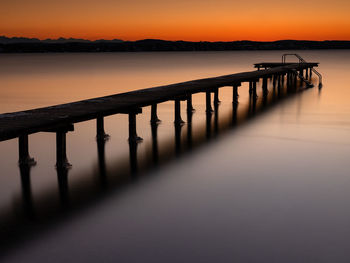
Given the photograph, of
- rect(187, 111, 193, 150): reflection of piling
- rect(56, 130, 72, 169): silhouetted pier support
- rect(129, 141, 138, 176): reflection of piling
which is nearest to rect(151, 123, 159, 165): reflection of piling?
rect(129, 141, 138, 176): reflection of piling

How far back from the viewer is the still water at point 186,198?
17.0 feet

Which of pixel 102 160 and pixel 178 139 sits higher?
pixel 178 139

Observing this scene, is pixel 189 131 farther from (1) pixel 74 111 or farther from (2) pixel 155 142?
(1) pixel 74 111

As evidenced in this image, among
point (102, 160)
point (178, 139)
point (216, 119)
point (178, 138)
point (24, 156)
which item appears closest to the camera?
point (24, 156)

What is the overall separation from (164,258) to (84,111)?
4.55 m

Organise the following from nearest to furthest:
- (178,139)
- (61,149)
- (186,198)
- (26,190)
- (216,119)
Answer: (186,198)
(26,190)
(61,149)
(178,139)
(216,119)

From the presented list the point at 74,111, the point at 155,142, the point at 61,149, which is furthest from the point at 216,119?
the point at 61,149

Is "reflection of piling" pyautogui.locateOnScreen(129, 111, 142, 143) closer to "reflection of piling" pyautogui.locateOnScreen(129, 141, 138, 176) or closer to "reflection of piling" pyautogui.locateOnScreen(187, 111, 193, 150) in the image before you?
"reflection of piling" pyautogui.locateOnScreen(129, 141, 138, 176)

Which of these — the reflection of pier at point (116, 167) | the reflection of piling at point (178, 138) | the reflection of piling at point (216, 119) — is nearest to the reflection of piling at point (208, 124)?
the reflection of pier at point (116, 167)

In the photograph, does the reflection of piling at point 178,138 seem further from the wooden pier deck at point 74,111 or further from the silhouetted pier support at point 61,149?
the silhouetted pier support at point 61,149

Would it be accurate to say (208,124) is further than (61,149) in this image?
Yes

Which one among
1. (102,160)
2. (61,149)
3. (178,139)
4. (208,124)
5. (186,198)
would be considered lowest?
(186,198)

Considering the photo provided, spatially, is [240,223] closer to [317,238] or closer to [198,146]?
[317,238]

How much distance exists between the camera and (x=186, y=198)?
7066 millimetres
